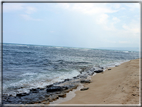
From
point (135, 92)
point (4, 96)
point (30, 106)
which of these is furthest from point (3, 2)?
point (135, 92)

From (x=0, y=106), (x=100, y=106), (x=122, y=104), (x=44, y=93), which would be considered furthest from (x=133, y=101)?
(x=0, y=106)

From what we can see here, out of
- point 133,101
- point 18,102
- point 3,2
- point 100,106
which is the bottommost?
point 18,102

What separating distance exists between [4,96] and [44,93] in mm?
2398

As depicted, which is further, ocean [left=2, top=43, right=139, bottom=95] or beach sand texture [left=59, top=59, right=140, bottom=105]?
ocean [left=2, top=43, right=139, bottom=95]

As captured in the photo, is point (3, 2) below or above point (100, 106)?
above

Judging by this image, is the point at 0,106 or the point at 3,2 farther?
the point at 0,106

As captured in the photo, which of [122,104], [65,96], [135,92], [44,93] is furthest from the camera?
[44,93]

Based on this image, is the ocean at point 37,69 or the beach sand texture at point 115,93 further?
the ocean at point 37,69

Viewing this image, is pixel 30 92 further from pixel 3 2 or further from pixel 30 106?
pixel 3 2

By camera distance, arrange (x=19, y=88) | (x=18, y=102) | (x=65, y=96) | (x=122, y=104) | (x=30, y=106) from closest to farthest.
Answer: (x=122, y=104)
(x=30, y=106)
(x=18, y=102)
(x=65, y=96)
(x=19, y=88)

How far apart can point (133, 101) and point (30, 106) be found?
4.50 m

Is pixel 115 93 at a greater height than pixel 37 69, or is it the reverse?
pixel 115 93

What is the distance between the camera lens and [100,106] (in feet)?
13.9

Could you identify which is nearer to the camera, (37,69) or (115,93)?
(115,93)
